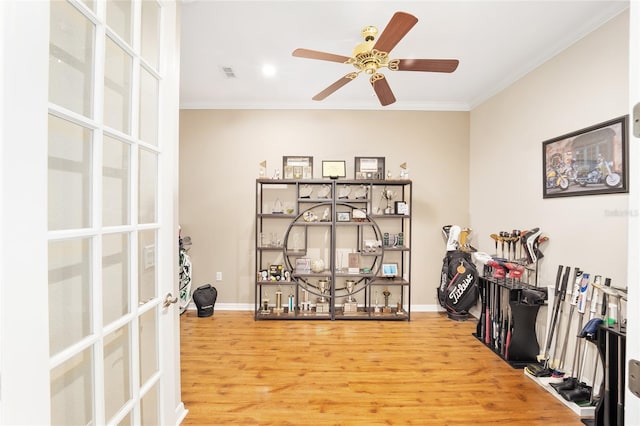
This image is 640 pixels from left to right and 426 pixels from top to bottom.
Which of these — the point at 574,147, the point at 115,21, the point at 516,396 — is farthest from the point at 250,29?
the point at 516,396

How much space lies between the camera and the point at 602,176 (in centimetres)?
219

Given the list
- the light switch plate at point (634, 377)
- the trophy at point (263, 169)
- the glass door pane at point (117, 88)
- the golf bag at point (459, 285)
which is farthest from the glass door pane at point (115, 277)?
the golf bag at point (459, 285)

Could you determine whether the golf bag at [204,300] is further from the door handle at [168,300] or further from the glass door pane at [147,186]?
the glass door pane at [147,186]

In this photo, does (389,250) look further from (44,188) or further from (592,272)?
(44,188)

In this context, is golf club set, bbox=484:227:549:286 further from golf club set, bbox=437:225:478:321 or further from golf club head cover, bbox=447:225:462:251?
→ golf club head cover, bbox=447:225:462:251

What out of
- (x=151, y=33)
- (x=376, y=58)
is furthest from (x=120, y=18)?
(x=376, y=58)

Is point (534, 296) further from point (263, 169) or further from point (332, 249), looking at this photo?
point (263, 169)

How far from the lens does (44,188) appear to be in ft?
2.47

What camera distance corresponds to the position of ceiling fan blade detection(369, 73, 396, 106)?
222 cm

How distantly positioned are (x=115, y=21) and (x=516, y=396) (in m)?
3.27

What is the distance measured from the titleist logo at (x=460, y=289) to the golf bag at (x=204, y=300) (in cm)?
310

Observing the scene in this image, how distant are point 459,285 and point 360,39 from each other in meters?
2.99

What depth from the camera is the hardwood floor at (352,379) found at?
197 cm

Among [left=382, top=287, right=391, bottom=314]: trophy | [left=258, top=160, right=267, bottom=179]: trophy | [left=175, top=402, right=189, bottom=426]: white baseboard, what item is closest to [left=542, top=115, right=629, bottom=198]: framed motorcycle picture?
[left=382, top=287, right=391, bottom=314]: trophy
